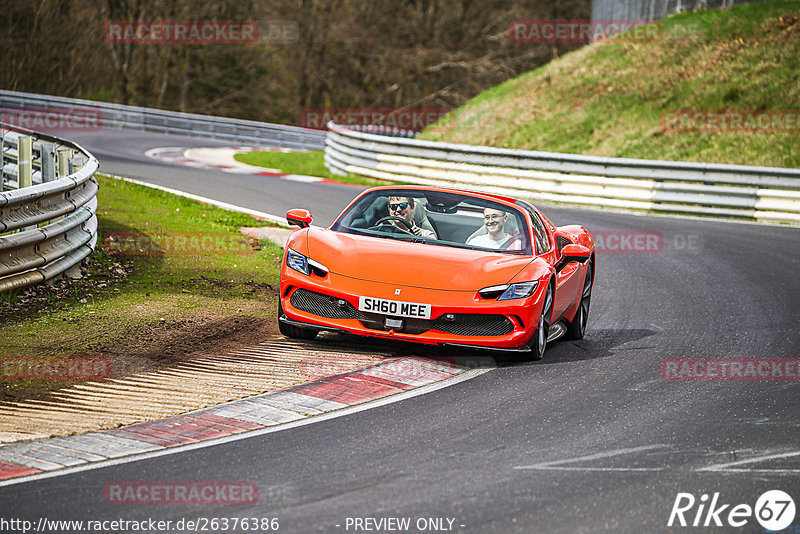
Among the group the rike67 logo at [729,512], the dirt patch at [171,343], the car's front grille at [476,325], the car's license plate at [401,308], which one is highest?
the car's license plate at [401,308]

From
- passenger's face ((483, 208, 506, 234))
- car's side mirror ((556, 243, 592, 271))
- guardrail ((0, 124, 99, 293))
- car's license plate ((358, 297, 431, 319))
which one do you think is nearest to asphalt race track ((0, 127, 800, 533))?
car's license plate ((358, 297, 431, 319))

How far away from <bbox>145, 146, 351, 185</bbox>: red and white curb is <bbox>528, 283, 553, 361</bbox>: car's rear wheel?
14.9 meters

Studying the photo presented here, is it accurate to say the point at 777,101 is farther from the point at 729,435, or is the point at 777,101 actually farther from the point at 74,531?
the point at 74,531

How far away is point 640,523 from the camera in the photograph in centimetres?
491

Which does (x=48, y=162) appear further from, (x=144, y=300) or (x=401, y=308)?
(x=401, y=308)

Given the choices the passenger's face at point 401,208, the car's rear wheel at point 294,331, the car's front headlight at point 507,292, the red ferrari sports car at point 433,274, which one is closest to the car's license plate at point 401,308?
the red ferrari sports car at point 433,274

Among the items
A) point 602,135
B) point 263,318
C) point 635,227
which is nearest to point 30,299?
point 263,318

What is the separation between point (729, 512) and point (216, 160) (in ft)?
79.8

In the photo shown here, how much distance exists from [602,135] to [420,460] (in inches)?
885

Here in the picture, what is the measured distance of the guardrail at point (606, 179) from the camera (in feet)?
66.9

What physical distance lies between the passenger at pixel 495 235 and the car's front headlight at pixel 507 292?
751mm

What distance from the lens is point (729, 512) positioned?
201 inches

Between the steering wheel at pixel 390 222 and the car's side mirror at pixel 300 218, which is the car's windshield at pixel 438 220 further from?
the car's side mirror at pixel 300 218

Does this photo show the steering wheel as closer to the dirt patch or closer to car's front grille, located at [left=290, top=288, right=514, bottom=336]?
car's front grille, located at [left=290, top=288, right=514, bottom=336]
